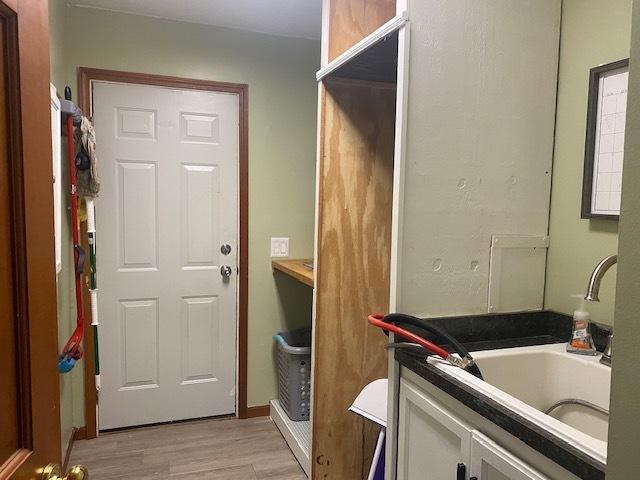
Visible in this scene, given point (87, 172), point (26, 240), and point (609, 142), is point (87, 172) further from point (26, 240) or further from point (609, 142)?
point (609, 142)

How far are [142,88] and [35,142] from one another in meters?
2.17

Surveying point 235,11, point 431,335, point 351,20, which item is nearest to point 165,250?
point 235,11

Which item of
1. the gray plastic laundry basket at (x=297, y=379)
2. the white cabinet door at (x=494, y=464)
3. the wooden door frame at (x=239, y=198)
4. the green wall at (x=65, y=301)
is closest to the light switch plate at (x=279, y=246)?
the wooden door frame at (x=239, y=198)

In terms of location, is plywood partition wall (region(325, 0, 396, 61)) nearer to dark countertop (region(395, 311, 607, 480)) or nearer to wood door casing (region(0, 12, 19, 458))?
dark countertop (region(395, 311, 607, 480))

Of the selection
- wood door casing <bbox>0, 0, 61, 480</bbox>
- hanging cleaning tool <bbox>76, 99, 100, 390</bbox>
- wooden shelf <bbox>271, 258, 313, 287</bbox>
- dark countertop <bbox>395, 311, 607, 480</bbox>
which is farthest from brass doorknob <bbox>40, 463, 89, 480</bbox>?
hanging cleaning tool <bbox>76, 99, 100, 390</bbox>

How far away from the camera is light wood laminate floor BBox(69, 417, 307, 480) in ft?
8.02

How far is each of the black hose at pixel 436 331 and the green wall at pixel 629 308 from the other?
0.60m

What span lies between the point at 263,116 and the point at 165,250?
101 centimetres

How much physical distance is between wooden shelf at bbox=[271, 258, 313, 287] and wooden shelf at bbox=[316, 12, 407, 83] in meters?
0.94

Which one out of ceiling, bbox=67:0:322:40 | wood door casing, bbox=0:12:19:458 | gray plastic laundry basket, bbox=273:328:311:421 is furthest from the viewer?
gray plastic laundry basket, bbox=273:328:311:421

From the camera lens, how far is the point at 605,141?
141 centimetres

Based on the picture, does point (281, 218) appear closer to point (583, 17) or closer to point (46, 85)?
point (583, 17)

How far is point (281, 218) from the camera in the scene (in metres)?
3.06

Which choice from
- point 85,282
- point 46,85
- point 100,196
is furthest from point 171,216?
point 46,85
